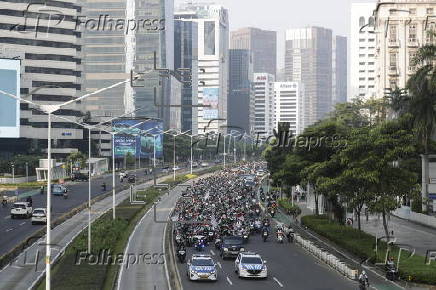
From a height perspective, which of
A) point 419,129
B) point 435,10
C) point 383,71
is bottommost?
point 419,129

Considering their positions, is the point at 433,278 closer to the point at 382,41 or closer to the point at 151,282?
the point at 151,282

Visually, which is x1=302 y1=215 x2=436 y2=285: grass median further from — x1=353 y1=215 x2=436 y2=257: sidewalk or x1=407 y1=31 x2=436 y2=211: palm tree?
x1=407 y1=31 x2=436 y2=211: palm tree

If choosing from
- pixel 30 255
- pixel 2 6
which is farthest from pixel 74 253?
pixel 2 6

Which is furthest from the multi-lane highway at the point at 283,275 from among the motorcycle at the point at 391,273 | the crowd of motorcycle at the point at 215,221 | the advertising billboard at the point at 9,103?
the advertising billboard at the point at 9,103

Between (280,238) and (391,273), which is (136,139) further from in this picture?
(391,273)

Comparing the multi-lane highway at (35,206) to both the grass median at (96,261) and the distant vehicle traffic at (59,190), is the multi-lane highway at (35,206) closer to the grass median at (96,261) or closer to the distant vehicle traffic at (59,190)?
the distant vehicle traffic at (59,190)

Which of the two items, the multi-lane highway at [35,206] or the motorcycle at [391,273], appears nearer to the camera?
the motorcycle at [391,273]
